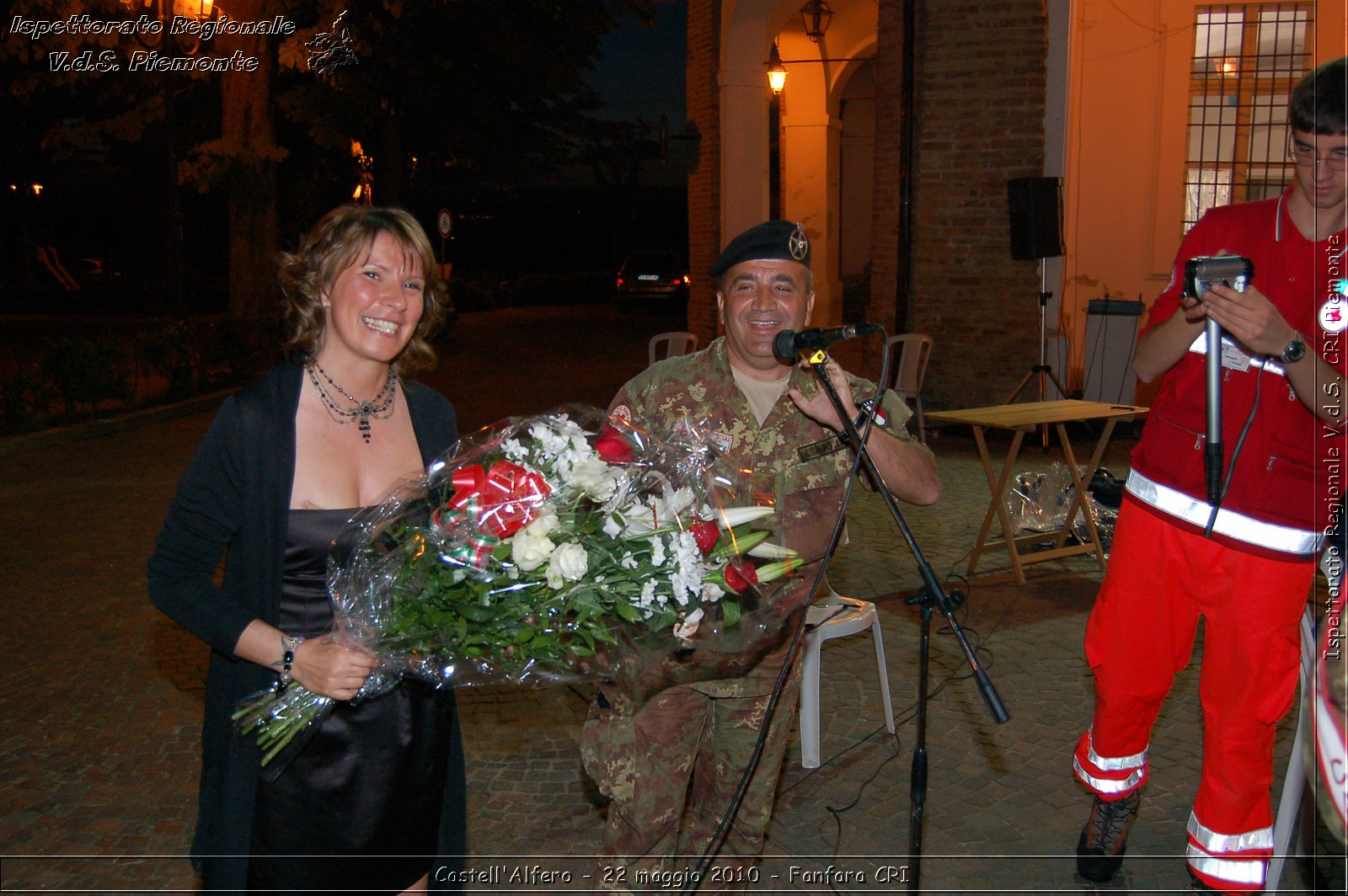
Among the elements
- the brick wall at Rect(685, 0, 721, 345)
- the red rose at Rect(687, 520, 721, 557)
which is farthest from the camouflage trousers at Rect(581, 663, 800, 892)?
the brick wall at Rect(685, 0, 721, 345)

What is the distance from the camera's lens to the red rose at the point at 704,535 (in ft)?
7.69

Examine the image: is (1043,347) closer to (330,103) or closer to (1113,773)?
(1113,773)

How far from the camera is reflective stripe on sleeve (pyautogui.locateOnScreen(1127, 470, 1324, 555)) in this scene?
320cm

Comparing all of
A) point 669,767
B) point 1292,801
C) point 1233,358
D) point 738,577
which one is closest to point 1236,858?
point 1292,801

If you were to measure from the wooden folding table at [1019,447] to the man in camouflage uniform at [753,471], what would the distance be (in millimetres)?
3745

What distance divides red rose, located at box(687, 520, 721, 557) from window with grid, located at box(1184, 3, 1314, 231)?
39.9ft

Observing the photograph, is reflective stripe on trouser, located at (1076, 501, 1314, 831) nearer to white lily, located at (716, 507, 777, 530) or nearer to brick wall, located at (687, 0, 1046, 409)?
white lily, located at (716, 507, 777, 530)

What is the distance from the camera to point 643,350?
73.4ft

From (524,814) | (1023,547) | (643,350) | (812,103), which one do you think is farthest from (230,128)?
(524,814)

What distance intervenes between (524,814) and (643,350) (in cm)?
1831

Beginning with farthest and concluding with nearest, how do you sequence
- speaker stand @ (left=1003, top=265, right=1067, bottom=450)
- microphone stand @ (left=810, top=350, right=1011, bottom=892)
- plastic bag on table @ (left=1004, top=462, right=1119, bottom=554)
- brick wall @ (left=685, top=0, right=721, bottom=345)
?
brick wall @ (left=685, top=0, right=721, bottom=345) → speaker stand @ (left=1003, top=265, right=1067, bottom=450) → plastic bag on table @ (left=1004, top=462, right=1119, bottom=554) → microphone stand @ (left=810, top=350, right=1011, bottom=892)

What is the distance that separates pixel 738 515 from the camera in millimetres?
2486

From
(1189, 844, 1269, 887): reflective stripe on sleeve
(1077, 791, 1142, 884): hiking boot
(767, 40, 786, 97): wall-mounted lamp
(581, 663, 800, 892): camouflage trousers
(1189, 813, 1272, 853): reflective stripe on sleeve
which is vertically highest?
(767, 40, 786, 97): wall-mounted lamp

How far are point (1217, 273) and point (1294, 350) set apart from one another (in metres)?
0.31
